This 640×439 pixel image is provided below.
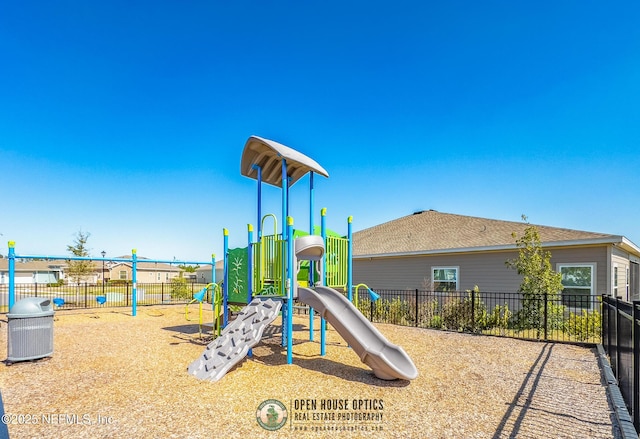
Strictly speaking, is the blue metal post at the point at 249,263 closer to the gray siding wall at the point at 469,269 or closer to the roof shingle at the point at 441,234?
the roof shingle at the point at 441,234

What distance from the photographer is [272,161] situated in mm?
8641

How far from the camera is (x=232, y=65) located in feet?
41.8

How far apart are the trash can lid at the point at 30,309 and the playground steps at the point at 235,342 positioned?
317cm

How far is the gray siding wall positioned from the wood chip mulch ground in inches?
183

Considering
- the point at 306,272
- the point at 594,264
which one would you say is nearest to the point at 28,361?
the point at 306,272

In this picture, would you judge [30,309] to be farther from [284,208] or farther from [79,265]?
[79,265]

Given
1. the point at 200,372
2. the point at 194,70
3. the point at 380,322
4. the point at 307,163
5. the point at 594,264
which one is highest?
the point at 194,70

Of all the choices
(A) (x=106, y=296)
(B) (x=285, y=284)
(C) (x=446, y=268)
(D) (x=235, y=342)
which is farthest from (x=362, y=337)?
(A) (x=106, y=296)

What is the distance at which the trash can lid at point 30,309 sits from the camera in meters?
6.68

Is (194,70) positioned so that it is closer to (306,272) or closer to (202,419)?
(306,272)

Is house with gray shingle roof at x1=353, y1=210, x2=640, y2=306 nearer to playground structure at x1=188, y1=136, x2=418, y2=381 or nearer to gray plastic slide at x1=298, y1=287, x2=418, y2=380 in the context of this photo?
playground structure at x1=188, y1=136, x2=418, y2=381

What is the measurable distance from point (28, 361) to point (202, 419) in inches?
193
